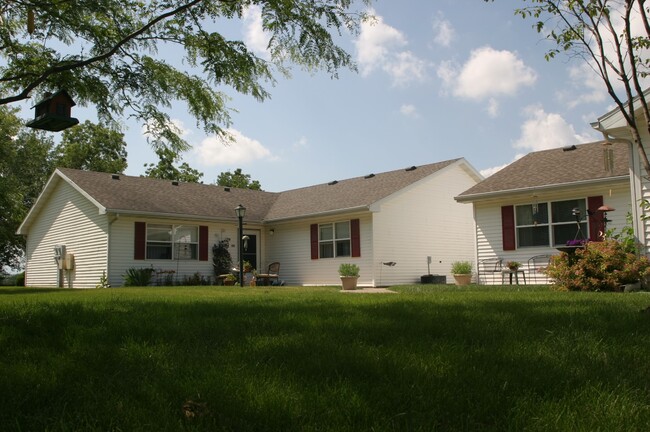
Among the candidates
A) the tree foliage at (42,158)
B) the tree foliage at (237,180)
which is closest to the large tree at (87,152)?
the tree foliage at (42,158)

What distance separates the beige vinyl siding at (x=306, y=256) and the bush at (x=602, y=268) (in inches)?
318

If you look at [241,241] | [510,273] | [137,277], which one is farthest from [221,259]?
[510,273]

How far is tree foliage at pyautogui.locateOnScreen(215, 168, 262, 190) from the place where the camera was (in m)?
47.3

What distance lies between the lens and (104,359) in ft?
11.5

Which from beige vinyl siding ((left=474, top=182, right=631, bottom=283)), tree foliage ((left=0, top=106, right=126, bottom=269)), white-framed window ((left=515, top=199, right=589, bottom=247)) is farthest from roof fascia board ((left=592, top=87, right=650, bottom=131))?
tree foliage ((left=0, top=106, right=126, bottom=269))

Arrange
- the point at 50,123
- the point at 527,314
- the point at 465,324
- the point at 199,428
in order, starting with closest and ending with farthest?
1. the point at 199,428
2. the point at 465,324
3. the point at 527,314
4. the point at 50,123

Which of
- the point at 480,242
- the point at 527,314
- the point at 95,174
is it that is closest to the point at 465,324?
the point at 527,314

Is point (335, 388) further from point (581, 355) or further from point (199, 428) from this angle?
point (581, 355)

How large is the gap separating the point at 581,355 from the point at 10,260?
3996cm

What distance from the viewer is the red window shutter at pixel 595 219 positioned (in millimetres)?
14281

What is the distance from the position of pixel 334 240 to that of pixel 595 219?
875 centimetres

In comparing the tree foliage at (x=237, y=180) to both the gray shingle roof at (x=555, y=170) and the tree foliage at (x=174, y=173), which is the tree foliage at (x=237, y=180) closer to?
the tree foliage at (x=174, y=173)

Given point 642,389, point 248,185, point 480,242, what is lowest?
point 642,389

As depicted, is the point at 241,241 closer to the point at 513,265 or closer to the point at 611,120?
the point at 513,265
